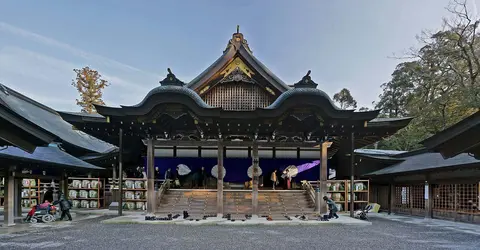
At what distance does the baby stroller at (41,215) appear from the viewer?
1134 centimetres

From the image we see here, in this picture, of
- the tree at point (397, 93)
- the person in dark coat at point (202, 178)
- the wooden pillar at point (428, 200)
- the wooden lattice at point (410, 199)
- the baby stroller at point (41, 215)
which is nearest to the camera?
the baby stroller at point (41, 215)

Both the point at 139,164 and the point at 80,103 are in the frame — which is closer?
the point at 139,164

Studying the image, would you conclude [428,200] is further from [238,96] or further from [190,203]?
[190,203]

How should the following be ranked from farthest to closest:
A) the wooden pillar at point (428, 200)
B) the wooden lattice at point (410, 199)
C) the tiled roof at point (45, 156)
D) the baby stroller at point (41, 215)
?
the wooden lattice at point (410, 199), the wooden pillar at point (428, 200), the baby stroller at point (41, 215), the tiled roof at point (45, 156)

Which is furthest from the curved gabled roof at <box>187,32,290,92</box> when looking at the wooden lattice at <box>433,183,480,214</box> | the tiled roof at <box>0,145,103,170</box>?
the wooden lattice at <box>433,183,480,214</box>

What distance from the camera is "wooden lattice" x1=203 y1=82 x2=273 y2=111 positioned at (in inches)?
628

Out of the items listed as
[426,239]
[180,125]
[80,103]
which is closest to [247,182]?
[180,125]

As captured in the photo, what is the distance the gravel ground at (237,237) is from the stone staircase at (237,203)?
242 centimetres

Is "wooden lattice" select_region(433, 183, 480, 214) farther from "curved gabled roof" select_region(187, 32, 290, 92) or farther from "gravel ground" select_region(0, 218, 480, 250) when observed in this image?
"curved gabled roof" select_region(187, 32, 290, 92)

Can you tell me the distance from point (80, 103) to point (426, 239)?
112 feet

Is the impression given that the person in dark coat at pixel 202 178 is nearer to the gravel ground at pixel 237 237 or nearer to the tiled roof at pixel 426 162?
the gravel ground at pixel 237 237

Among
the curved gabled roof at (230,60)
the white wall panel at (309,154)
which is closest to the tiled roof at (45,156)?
the curved gabled roof at (230,60)

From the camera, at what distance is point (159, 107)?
11.9m

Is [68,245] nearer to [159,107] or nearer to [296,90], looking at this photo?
[159,107]
